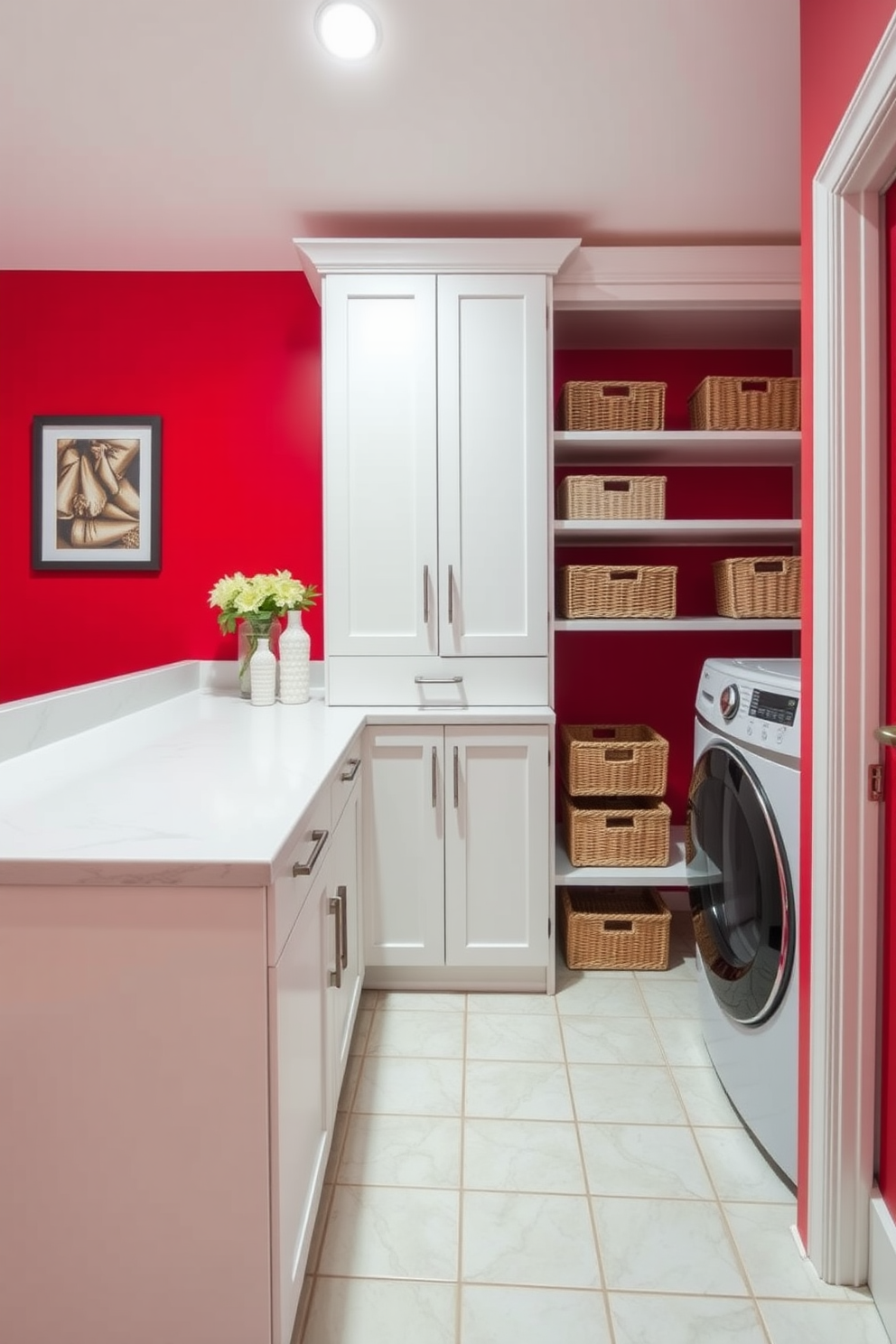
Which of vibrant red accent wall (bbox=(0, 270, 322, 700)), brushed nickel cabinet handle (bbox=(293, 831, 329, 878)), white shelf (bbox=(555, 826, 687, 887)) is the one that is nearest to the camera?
brushed nickel cabinet handle (bbox=(293, 831, 329, 878))

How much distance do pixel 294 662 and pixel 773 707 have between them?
4.85 feet

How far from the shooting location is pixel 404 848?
7.32 ft

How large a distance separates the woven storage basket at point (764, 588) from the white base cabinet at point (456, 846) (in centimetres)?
83

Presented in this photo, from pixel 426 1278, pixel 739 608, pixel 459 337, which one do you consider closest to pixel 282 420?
pixel 459 337

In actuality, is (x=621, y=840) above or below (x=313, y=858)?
below

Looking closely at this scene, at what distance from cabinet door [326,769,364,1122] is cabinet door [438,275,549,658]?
0.68 metres

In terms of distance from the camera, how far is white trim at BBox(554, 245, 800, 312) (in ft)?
7.57

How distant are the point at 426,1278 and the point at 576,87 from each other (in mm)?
2547

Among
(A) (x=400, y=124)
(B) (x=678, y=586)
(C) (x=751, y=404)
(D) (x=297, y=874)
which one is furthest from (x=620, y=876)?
(A) (x=400, y=124)

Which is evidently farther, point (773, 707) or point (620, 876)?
point (620, 876)

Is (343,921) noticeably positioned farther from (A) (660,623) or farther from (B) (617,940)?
(A) (660,623)

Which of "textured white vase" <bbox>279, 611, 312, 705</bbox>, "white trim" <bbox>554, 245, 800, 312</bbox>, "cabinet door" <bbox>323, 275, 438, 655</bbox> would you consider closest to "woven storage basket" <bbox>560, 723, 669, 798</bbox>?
"cabinet door" <bbox>323, 275, 438, 655</bbox>

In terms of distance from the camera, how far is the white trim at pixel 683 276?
2309mm

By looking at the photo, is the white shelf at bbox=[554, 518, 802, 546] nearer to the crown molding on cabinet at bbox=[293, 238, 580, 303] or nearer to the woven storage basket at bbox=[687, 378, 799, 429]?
the woven storage basket at bbox=[687, 378, 799, 429]
